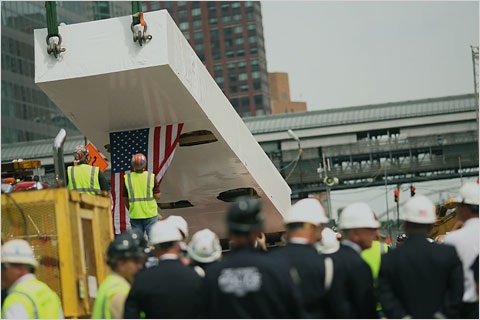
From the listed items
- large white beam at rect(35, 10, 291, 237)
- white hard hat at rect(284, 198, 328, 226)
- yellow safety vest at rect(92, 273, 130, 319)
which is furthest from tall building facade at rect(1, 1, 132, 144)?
white hard hat at rect(284, 198, 328, 226)

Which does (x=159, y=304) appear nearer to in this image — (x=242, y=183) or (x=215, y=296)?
(x=215, y=296)

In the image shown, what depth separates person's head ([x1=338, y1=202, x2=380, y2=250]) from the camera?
9.09 meters

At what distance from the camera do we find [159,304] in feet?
27.3

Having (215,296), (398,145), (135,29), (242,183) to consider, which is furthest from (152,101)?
(398,145)

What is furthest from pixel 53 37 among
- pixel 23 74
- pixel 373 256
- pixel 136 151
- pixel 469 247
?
pixel 23 74

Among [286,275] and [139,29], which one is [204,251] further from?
[139,29]

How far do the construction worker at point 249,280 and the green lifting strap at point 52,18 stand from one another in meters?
8.18

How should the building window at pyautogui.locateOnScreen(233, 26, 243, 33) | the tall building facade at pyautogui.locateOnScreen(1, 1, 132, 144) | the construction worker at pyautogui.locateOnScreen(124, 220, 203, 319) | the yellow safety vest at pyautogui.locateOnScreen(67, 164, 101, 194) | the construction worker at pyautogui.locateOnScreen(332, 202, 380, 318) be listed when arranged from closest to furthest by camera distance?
the construction worker at pyautogui.locateOnScreen(124, 220, 203, 319), the construction worker at pyautogui.locateOnScreen(332, 202, 380, 318), the yellow safety vest at pyautogui.locateOnScreen(67, 164, 101, 194), the tall building facade at pyautogui.locateOnScreen(1, 1, 132, 144), the building window at pyautogui.locateOnScreen(233, 26, 243, 33)

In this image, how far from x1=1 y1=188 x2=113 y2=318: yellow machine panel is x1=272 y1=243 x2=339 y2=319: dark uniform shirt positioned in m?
3.08

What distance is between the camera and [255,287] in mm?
7309

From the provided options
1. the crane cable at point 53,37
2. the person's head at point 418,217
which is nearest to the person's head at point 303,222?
the person's head at point 418,217

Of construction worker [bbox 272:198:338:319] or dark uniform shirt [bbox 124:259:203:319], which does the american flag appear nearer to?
dark uniform shirt [bbox 124:259:203:319]

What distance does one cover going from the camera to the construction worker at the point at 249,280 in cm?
732

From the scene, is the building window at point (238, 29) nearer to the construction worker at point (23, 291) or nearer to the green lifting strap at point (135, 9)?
the green lifting strap at point (135, 9)
